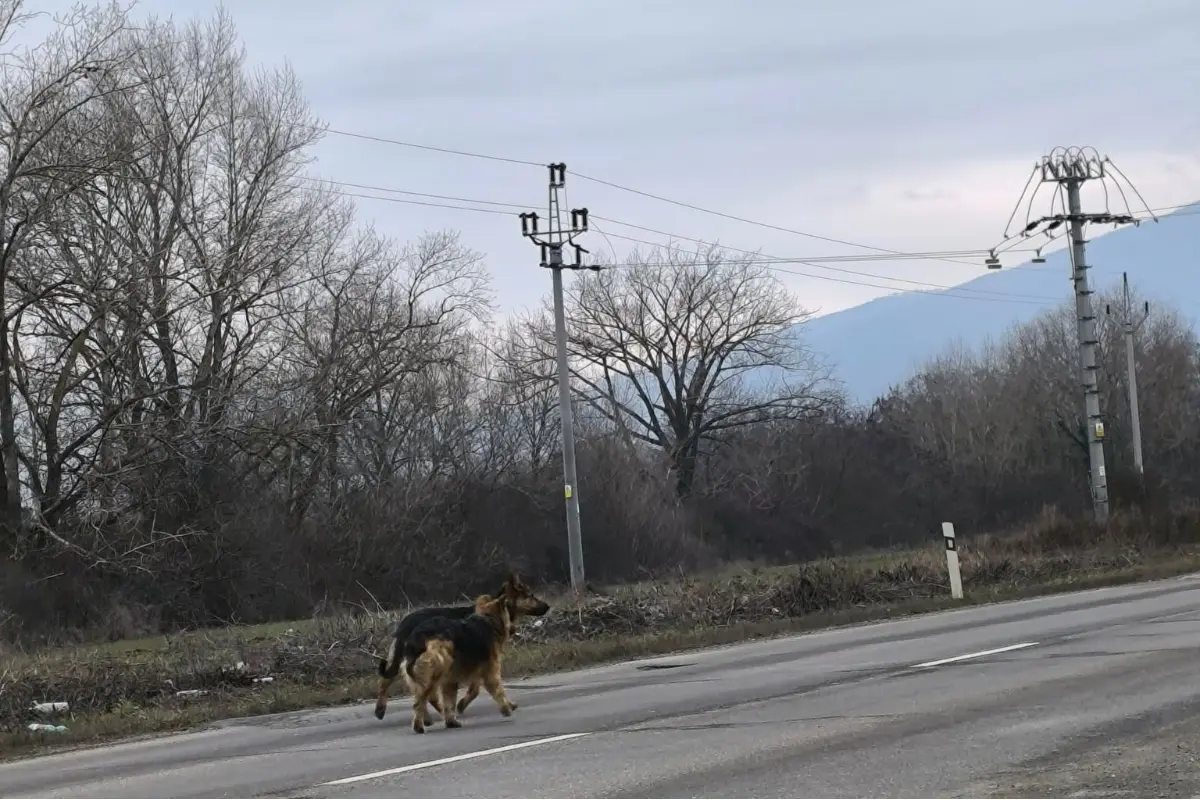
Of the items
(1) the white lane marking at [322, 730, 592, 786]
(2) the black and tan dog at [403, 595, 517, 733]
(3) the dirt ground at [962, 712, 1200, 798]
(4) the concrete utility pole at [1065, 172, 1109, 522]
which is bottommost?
(3) the dirt ground at [962, 712, 1200, 798]

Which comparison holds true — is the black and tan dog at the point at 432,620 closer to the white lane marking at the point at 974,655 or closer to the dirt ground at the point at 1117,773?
the white lane marking at the point at 974,655

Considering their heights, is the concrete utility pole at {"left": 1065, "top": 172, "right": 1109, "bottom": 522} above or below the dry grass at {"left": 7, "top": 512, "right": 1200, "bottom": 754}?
above

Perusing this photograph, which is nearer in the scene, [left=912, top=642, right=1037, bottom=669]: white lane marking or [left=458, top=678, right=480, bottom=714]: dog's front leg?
[left=458, top=678, right=480, bottom=714]: dog's front leg

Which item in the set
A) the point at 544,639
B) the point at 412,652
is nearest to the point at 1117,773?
the point at 412,652

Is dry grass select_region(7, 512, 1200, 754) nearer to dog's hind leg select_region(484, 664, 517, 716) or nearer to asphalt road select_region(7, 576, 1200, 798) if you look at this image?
asphalt road select_region(7, 576, 1200, 798)

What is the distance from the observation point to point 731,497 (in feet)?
204

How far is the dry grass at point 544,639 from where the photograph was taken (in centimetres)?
1523

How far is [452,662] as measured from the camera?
38.6 feet

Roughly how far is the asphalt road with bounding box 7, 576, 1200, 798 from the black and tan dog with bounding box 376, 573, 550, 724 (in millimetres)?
288

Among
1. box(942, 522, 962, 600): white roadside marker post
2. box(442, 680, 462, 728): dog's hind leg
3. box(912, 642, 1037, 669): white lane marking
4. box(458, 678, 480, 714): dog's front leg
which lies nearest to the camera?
box(442, 680, 462, 728): dog's hind leg

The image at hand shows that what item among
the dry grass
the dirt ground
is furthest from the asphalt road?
the dry grass

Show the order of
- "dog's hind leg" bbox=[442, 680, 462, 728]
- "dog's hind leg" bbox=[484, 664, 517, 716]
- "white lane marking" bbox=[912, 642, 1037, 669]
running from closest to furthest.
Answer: "dog's hind leg" bbox=[442, 680, 462, 728], "dog's hind leg" bbox=[484, 664, 517, 716], "white lane marking" bbox=[912, 642, 1037, 669]

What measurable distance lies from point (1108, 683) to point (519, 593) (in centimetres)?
543

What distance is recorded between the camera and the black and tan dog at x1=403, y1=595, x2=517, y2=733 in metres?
11.6
